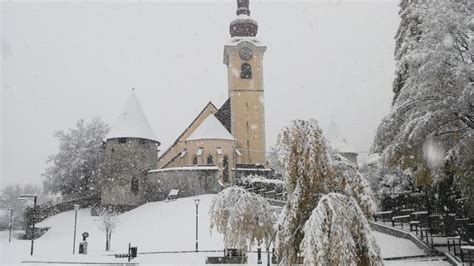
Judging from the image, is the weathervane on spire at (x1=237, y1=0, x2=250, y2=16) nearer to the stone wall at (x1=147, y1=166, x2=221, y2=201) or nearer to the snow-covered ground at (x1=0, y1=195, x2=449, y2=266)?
the stone wall at (x1=147, y1=166, x2=221, y2=201)

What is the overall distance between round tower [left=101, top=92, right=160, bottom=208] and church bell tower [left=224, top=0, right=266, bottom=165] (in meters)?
8.80

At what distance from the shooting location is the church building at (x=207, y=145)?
118 ft

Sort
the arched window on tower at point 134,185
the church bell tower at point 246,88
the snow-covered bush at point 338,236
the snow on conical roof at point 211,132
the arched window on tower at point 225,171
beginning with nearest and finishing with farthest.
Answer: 1. the snow-covered bush at point 338,236
2. the arched window on tower at point 134,185
3. the arched window on tower at point 225,171
4. the snow on conical roof at point 211,132
5. the church bell tower at point 246,88

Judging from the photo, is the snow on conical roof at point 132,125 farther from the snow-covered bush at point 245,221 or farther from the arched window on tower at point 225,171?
the snow-covered bush at point 245,221

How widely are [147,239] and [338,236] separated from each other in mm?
17830

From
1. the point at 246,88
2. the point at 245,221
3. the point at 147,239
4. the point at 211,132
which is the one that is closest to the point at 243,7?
the point at 246,88

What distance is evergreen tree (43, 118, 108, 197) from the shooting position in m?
41.1

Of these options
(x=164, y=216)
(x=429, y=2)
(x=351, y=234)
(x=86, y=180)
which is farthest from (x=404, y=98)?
(x=86, y=180)

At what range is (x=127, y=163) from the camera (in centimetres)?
3703

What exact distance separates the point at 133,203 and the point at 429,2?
26.1 metres

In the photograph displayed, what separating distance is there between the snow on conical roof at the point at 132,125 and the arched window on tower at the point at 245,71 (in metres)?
10.3

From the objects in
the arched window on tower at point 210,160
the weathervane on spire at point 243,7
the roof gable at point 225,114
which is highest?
the weathervane on spire at point 243,7

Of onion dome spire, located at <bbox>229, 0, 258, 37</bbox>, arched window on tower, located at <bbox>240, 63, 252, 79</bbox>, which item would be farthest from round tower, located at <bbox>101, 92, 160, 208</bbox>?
onion dome spire, located at <bbox>229, 0, 258, 37</bbox>

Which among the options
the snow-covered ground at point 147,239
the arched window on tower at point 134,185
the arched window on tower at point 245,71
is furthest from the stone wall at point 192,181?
the arched window on tower at point 245,71
